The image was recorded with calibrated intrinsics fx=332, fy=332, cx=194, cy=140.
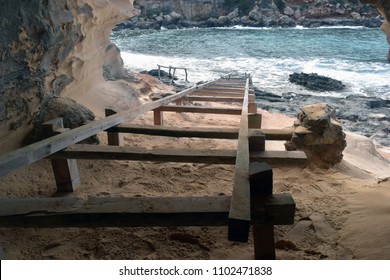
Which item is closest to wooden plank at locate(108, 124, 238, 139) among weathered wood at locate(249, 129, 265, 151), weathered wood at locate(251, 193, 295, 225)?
weathered wood at locate(249, 129, 265, 151)

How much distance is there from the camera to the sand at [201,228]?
2.23 meters

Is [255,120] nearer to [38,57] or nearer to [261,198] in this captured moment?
[38,57]

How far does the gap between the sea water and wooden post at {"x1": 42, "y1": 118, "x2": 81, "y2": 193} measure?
10.4 m

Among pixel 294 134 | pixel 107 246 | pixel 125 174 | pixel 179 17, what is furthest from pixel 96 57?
pixel 179 17

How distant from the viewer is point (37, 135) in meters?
3.56

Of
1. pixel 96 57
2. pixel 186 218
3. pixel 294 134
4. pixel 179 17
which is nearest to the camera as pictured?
pixel 186 218

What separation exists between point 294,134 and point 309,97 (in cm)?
832

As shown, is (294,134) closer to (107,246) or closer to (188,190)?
(188,190)

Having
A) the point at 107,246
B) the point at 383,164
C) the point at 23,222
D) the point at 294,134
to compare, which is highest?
the point at 23,222

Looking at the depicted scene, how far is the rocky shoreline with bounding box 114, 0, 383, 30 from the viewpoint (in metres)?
48.7

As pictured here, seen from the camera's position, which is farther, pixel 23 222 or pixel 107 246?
pixel 107 246

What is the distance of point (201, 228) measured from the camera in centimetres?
250

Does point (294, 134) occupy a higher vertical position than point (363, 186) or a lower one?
higher

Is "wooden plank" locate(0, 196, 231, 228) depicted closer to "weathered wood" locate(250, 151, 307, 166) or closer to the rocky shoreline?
"weathered wood" locate(250, 151, 307, 166)
